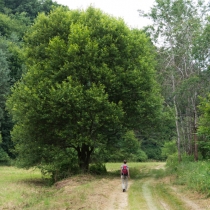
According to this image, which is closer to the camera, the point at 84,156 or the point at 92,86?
the point at 92,86

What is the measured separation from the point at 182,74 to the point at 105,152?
11.8 metres

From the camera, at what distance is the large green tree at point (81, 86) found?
2630 centimetres

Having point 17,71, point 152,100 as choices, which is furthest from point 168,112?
point 17,71

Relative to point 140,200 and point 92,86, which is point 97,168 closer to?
point 92,86

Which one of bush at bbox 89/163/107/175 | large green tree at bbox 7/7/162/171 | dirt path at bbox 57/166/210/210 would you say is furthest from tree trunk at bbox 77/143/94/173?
dirt path at bbox 57/166/210/210

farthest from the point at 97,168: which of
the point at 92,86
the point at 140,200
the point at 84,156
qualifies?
the point at 140,200

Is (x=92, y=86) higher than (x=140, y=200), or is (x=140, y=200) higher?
(x=92, y=86)

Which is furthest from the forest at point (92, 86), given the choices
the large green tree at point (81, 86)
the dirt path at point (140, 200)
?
the dirt path at point (140, 200)

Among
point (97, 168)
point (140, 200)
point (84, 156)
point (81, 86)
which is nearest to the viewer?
point (140, 200)

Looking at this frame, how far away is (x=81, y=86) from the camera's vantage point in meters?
26.4

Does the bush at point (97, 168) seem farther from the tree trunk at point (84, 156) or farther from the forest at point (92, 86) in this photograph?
the tree trunk at point (84, 156)

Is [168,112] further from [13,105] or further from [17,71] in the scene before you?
[17,71]

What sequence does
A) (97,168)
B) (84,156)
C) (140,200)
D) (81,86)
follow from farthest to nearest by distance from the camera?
(97,168)
(84,156)
(81,86)
(140,200)

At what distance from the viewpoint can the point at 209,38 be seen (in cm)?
2994
